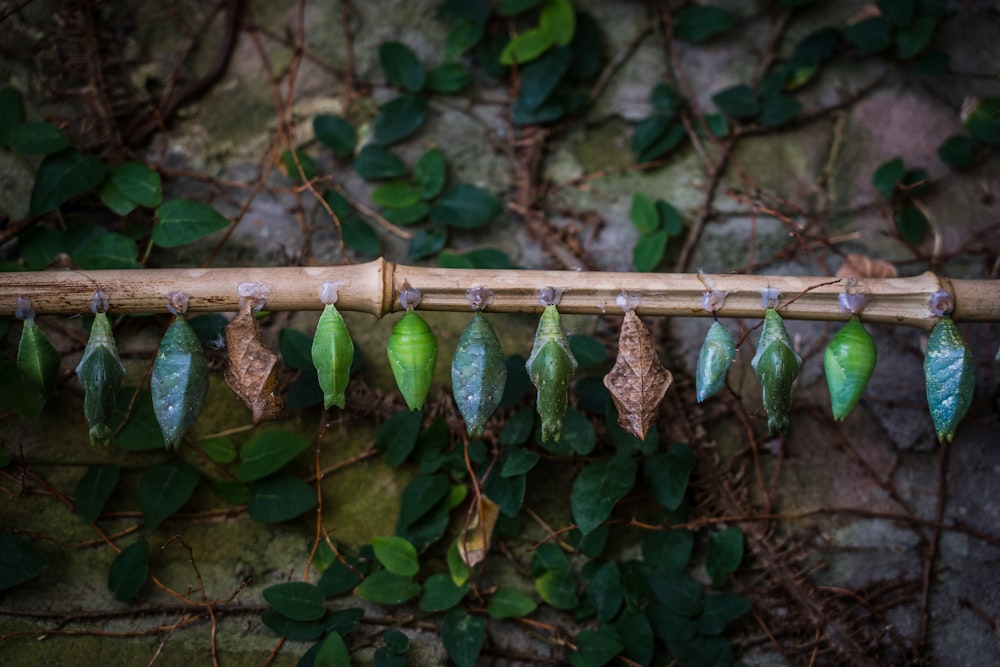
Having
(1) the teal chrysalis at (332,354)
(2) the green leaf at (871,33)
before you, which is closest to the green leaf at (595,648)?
(1) the teal chrysalis at (332,354)

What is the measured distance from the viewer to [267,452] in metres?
2.23

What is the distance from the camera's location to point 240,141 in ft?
8.54

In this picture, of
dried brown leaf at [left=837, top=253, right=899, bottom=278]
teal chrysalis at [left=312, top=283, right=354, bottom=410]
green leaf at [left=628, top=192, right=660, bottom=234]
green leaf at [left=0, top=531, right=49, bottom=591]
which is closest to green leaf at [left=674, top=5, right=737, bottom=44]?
A: green leaf at [left=628, top=192, right=660, bottom=234]

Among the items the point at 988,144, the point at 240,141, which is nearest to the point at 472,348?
the point at 240,141

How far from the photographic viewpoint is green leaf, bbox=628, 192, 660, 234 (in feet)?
8.27

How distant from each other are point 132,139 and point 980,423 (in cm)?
269

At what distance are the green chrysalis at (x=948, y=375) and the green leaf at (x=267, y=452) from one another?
154 centimetres

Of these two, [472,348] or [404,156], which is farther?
[404,156]

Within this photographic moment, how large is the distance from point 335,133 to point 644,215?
0.98 m

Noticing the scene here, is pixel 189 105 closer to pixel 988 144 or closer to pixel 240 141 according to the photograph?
pixel 240 141

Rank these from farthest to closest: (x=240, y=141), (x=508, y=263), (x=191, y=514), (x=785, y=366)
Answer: (x=240, y=141) < (x=508, y=263) < (x=191, y=514) < (x=785, y=366)

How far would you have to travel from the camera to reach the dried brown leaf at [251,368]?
1766 mm

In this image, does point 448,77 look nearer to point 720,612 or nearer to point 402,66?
point 402,66

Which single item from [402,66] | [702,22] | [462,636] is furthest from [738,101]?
[462,636]
